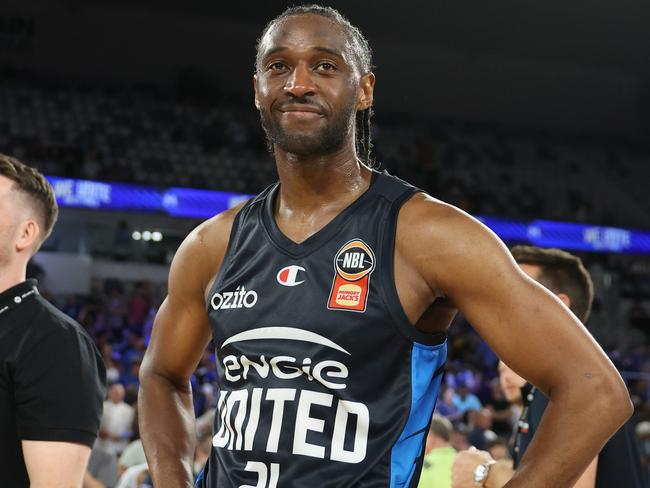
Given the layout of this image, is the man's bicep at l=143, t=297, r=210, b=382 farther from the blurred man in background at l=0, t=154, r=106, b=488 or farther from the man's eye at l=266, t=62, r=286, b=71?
the man's eye at l=266, t=62, r=286, b=71

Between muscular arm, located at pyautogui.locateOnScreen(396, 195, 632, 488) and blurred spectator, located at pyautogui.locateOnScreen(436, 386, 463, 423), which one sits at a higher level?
blurred spectator, located at pyautogui.locateOnScreen(436, 386, 463, 423)

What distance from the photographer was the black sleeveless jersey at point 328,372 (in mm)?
1825

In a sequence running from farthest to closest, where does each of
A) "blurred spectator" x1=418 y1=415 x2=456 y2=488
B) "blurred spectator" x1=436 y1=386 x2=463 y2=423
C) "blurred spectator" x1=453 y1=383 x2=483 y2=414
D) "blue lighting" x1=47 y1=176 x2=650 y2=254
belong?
"blue lighting" x1=47 y1=176 x2=650 y2=254
"blurred spectator" x1=453 y1=383 x2=483 y2=414
"blurred spectator" x1=436 y1=386 x2=463 y2=423
"blurred spectator" x1=418 y1=415 x2=456 y2=488

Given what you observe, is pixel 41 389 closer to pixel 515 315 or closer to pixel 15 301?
pixel 15 301

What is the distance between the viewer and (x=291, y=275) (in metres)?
1.96

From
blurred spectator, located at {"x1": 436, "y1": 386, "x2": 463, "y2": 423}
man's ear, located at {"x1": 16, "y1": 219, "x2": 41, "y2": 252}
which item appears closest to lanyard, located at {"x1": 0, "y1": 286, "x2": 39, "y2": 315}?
man's ear, located at {"x1": 16, "y1": 219, "x2": 41, "y2": 252}

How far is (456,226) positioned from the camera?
6.01ft

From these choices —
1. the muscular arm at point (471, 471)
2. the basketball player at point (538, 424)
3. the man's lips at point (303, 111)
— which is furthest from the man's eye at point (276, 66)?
the muscular arm at point (471, 471)

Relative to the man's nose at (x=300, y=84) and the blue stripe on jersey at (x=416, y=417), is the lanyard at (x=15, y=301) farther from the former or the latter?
the blue stripe on jersey at (x=416, y=417)

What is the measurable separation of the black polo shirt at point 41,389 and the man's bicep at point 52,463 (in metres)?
0.02

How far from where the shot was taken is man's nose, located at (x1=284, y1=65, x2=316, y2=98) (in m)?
1.96

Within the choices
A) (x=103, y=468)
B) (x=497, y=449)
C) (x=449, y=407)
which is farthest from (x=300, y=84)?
(x=449, y=407)

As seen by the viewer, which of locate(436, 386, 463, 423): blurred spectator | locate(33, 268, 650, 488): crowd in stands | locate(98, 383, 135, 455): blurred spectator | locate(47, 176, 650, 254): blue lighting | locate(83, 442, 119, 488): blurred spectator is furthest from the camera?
locate(47, 176, 650, 254): blue lighting

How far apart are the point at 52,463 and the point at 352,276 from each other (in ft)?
3.13
